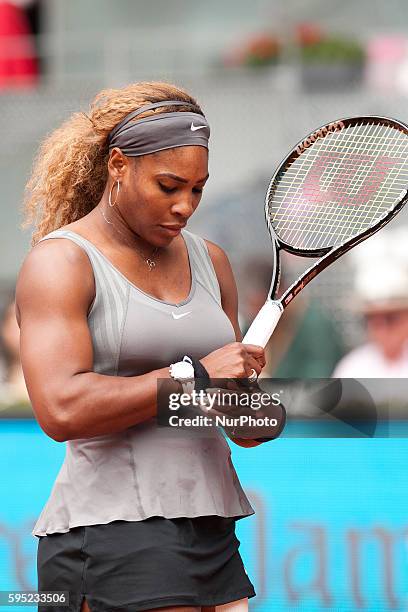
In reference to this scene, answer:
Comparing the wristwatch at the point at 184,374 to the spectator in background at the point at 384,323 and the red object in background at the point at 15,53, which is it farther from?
the red object in background at the point at 15,53

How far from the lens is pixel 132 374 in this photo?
1852mm

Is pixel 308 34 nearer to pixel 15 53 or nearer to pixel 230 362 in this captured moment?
pixel 15 53

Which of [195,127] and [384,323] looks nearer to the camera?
[195,127]

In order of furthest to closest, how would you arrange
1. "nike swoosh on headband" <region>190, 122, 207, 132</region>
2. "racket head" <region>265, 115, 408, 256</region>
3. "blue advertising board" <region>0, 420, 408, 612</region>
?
"blue advertising board" <region>0, 420, 408, 612</region>
"racket head" <region>265, 115, 408, 256</region>
"nike swoosh on headband" <region>190, 122, 207, 132</region>

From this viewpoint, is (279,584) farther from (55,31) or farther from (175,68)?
(55,31)

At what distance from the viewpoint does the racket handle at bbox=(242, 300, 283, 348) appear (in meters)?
1.96

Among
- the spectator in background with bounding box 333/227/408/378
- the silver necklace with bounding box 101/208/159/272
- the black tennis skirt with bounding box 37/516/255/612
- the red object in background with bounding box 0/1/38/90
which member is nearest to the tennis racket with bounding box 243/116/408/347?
the silver necklace with bounding box 101/208/159/272

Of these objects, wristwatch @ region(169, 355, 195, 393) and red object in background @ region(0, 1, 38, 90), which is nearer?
wristwatch @ region(169, 355, 195, 393)

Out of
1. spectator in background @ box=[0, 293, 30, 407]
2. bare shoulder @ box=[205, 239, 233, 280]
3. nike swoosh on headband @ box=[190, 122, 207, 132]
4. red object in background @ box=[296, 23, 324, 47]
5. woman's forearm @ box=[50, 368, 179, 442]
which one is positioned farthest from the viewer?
red object in background @ box=[296, 23, 324, 47]

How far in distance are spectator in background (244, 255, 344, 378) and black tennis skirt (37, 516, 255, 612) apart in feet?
8.96

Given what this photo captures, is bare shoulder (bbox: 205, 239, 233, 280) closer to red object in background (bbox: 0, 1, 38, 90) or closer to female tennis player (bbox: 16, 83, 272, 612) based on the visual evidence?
female tennis player (bbox: 16, 83, 272, 612)

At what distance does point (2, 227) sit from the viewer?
29.5 feet

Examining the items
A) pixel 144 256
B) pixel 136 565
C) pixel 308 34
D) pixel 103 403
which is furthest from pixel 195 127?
pixel 308 34

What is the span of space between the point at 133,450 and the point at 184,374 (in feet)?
0.55
